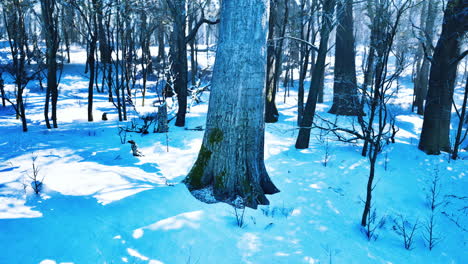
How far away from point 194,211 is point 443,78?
7498 mm

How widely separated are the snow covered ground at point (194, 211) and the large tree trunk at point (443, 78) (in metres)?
0.62

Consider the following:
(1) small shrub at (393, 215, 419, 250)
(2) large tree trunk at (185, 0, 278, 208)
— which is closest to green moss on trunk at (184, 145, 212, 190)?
(2) large tree trunk at (185, 0, 278, 208)

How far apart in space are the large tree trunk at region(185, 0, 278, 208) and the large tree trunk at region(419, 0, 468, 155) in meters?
5.85

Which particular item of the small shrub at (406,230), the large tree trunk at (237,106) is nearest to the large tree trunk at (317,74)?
the small shrub at (406,230)

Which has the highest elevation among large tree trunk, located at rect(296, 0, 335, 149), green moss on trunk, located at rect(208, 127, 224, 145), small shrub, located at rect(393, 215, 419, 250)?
large tree trunk, located at rect(296, 0, 335, 149)

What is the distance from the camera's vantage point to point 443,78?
286 inches

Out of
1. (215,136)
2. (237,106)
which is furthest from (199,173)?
(237,106)

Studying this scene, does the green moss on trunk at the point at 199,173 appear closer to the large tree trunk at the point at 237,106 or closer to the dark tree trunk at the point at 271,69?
the large tree trunk at the point at 237,106

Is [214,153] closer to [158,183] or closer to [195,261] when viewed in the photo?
[158,183]

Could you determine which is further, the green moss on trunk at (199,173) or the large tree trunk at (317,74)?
the large tree trunk at (317,74)

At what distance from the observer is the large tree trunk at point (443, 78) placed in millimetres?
7070

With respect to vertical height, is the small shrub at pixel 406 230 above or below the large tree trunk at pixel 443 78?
below

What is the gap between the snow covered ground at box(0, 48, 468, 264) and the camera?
275 cm

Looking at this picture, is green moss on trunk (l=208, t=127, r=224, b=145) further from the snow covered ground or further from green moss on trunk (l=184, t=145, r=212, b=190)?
the snow covered ground
